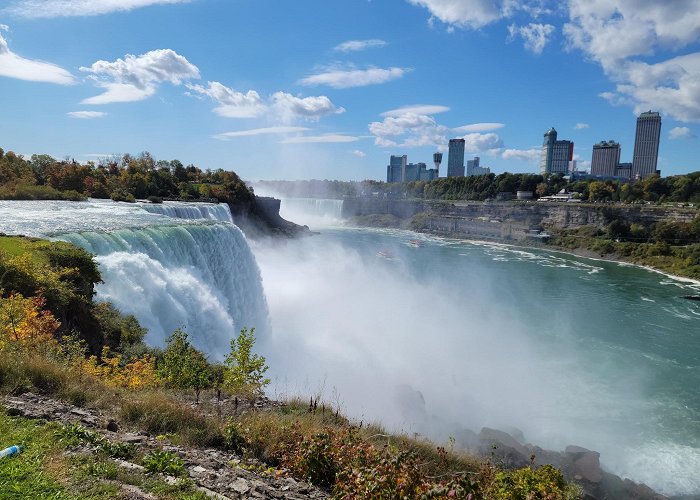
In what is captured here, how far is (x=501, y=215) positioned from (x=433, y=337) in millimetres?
56413

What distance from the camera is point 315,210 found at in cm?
9406

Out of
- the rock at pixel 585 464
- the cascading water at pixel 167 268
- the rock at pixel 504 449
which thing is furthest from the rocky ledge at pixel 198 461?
the rock at pixel 585 464

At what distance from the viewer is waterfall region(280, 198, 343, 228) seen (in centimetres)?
9119

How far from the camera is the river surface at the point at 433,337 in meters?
14.0

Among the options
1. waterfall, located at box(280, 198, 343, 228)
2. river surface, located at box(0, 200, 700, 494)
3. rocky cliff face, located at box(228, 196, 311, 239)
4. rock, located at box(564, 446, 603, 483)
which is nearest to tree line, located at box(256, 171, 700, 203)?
waterfall, located at box(280, 198, 343, 228)

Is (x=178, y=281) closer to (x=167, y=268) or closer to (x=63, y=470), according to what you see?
(x=167, y=268)

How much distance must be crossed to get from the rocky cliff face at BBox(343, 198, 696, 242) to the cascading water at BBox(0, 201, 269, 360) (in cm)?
5436

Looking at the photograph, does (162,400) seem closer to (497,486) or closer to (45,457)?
(45,457)

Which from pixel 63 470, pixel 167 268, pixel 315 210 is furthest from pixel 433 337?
pixel 315 210

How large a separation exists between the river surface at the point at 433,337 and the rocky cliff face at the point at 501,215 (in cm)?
2855

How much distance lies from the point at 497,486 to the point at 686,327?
27.3 meters

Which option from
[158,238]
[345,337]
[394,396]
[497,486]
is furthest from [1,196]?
[497,486]

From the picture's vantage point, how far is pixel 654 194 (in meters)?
78.4

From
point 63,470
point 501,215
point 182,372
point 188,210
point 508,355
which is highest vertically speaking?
point 188,210
